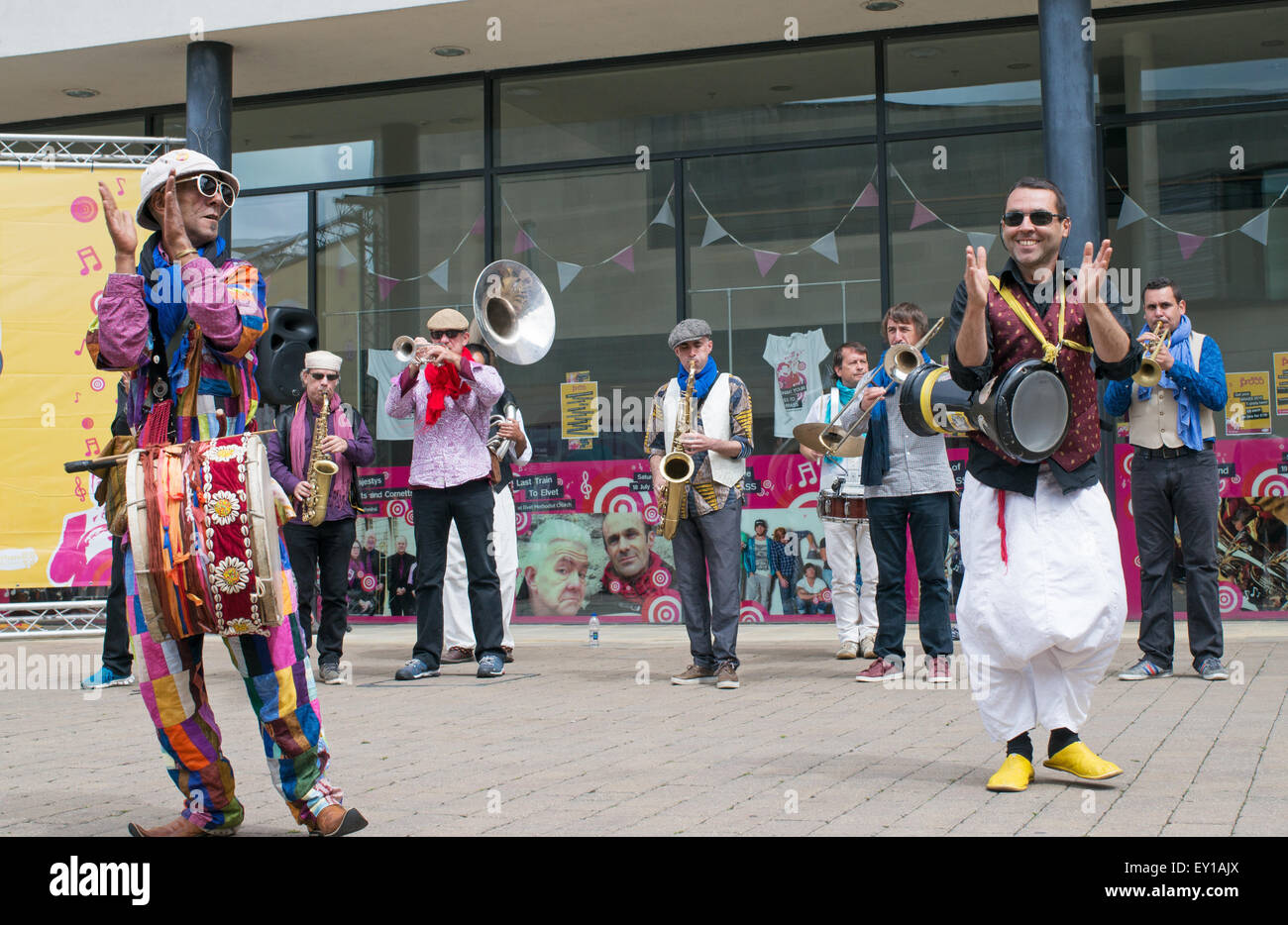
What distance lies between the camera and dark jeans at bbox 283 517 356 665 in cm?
878

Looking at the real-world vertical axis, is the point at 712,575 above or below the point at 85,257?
below

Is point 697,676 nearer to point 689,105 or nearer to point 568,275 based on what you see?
point 568,275

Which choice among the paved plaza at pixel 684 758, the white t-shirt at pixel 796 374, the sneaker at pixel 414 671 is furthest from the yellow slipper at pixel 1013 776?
the white t-shirt at pixel 796 374

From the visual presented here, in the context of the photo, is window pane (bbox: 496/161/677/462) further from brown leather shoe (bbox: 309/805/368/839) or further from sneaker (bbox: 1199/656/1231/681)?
brown leather shoe (bbox: 309/805/368/839)

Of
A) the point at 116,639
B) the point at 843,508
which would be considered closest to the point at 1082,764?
the point at 843,508

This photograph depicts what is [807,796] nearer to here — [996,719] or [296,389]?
[996,719]

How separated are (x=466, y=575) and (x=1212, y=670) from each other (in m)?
4.72

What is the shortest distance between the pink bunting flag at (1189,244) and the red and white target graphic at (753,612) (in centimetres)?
441

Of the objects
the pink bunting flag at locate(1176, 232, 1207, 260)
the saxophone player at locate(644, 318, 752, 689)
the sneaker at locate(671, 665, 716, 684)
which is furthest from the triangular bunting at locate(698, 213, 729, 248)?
the sneaker at locate(671, 665, 716, 684)

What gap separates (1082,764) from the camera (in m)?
5.05

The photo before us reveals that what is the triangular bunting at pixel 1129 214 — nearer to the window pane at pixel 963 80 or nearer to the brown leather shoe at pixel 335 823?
the window pane at pixel 963 80
